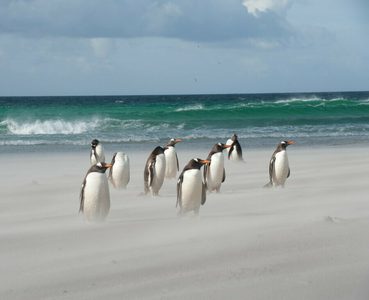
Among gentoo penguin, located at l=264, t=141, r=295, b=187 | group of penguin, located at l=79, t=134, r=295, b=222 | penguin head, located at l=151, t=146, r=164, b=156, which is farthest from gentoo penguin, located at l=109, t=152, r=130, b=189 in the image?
gentoo penguin, located at l=264, t=141, r=295, b=187

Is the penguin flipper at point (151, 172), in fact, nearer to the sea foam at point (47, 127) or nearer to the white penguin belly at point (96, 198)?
the white penguin belly at point (96, 198)

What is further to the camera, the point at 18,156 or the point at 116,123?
the point at 116,123

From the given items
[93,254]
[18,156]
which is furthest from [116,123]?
[93,254]

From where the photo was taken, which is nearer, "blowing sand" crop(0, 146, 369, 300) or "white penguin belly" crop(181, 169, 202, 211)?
"blowing sand" crop(0, 146, 369, 300)

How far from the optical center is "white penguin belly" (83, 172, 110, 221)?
6.64 meters

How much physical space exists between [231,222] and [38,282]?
6.86 feet

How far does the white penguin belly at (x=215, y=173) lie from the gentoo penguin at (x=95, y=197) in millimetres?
2342

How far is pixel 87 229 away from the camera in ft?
19.9

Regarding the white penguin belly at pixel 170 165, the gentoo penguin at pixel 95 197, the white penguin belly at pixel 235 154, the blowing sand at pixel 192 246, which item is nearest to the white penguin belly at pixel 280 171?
the blowing sand at pixel 192 246

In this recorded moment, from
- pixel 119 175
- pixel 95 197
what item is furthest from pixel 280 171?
pixel 95 197

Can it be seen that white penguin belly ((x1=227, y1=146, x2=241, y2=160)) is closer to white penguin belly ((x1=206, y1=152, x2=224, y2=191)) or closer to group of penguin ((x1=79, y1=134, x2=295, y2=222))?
group of penguin ((x1=79, y1=134, x2=295, y2=222))

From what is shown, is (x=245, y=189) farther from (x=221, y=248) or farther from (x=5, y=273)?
(x=5, y=273)

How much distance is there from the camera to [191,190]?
7.20 meters

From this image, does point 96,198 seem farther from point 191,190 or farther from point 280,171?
point 280,171
